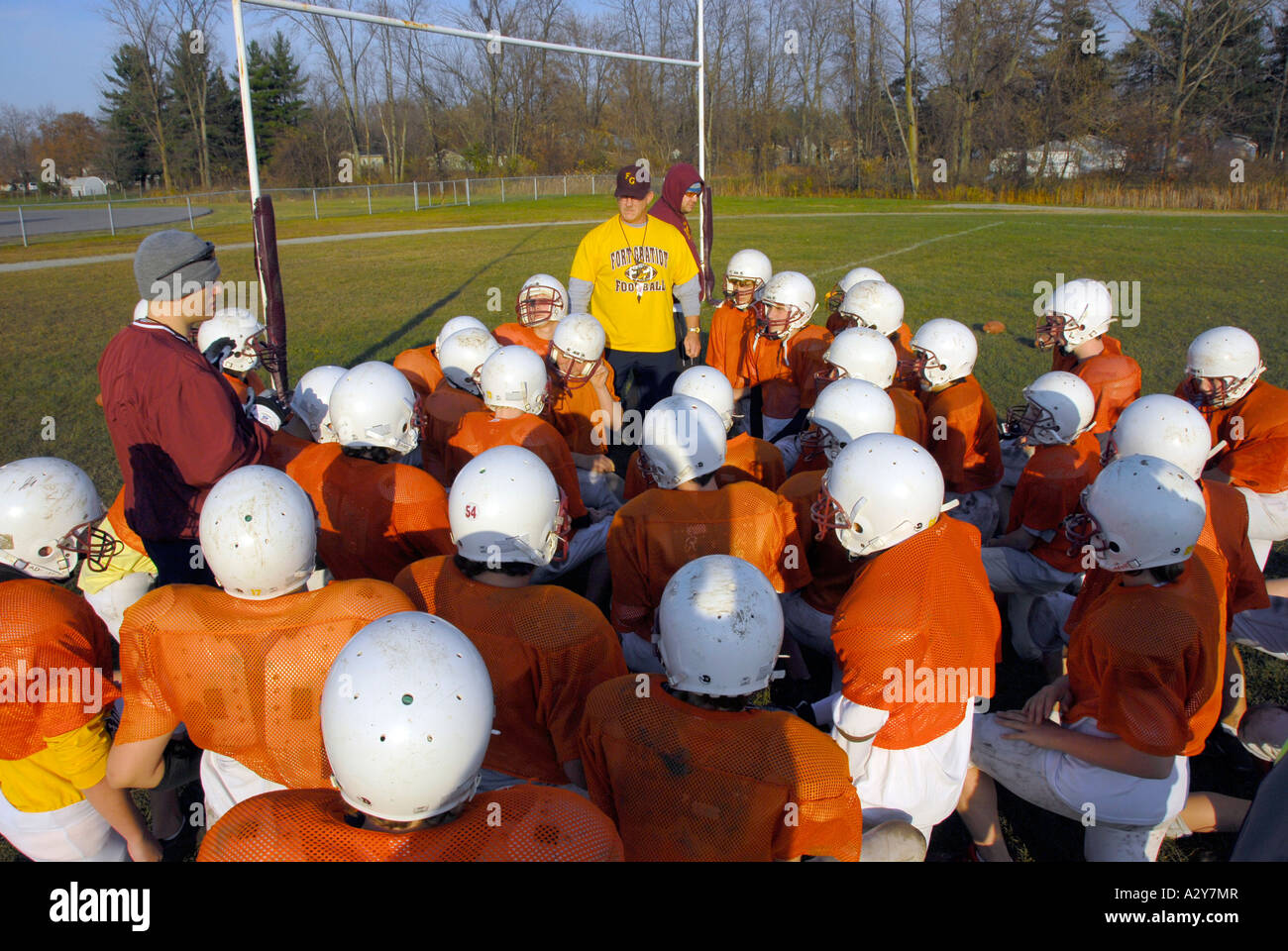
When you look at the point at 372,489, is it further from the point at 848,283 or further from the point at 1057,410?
the point at 848,283

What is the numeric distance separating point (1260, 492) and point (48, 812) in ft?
20.6

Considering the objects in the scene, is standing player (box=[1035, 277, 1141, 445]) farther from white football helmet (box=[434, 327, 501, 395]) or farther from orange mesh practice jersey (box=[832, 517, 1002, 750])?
white football helmet (box=[434, 327, 501, 395])

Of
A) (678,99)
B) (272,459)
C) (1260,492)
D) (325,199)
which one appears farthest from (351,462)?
(678,99)

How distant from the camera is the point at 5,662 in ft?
8.51

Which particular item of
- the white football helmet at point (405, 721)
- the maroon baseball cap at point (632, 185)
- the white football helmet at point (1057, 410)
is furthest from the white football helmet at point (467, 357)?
the white football helmet at point (405, 721)

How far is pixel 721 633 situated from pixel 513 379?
113 inches

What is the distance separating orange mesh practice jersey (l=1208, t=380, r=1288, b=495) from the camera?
5074 mm

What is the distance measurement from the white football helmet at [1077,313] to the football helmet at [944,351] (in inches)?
43.3

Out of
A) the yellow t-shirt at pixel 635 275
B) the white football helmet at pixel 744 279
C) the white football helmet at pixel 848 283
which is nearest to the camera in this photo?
the yellow t-shirt at pixel 635 275

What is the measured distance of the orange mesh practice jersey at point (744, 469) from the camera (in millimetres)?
4684

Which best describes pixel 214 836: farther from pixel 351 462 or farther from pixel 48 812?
pixel 351 462

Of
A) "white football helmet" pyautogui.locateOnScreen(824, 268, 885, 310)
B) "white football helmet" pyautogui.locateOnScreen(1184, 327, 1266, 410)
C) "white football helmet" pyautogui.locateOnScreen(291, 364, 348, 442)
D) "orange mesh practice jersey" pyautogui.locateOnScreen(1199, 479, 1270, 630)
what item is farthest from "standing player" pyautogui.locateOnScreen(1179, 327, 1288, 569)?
"white football helmet" pyautogui.locateOnScreen(291, 364, 348, 442)

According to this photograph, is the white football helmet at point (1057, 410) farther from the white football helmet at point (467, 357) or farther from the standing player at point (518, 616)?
the white football helmet at point (467, 357)

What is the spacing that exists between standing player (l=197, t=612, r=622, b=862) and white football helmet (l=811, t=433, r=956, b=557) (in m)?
1.68
